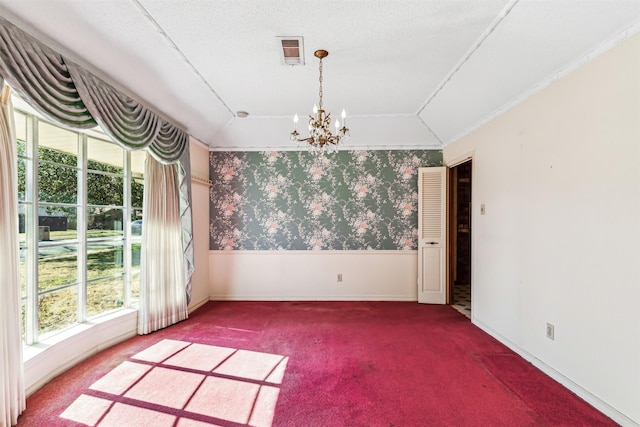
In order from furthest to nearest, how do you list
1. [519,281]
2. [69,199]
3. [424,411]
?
[519,281] < [69,199] < [424,411]

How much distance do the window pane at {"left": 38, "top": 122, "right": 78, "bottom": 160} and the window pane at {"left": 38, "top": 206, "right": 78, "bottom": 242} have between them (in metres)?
0.42

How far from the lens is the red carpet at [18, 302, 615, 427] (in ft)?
6.24

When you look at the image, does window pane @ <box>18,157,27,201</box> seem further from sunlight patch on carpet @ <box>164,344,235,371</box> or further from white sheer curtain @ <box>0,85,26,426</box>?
sunlight patch on carpet @ <box>164,344,235,371</box>

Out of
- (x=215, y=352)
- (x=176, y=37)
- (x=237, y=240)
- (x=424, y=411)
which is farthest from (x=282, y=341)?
(x=176, y=37)

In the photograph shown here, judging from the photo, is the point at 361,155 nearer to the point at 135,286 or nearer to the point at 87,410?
the point at 135,286

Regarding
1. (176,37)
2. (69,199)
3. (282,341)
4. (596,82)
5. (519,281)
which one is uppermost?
(176,37)

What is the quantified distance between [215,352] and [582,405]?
294cm

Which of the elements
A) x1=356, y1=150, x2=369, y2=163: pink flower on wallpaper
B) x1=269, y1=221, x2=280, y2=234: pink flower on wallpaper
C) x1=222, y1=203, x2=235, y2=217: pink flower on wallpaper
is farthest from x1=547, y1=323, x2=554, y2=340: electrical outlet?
x1=222, y1=203, x2=235, y2=217: pink flower on wallpaper

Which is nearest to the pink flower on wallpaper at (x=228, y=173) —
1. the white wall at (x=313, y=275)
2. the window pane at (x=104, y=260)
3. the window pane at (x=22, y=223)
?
the white wall at (x=313, y=275)

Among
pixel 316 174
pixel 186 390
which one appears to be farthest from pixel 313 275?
pixel 186 390

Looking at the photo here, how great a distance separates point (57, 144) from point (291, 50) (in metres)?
2.16

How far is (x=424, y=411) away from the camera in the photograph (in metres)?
1.97

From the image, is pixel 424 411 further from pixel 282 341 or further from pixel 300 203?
pixel 300 203

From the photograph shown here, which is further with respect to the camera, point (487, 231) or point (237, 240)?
point (237, 240)
